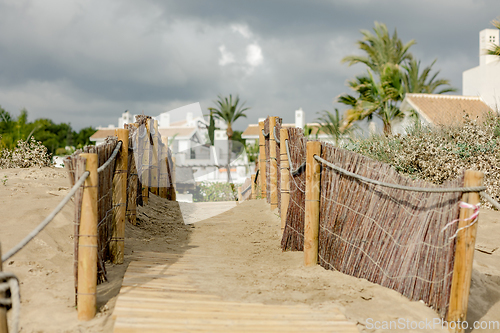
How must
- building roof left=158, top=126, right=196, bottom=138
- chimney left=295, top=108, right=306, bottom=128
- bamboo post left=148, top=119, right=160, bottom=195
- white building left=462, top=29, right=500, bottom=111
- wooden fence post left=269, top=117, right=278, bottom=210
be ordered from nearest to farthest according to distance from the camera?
wooden fence post left=269, top=117, right=278, bottom=210, bamboo post left=148, top=119, right=160, bottom=195, white building left=462, top=29, right=500, bottom=111, building roof left=158, top=126, right=196, bottom=138, chimney left=295, top=108, right=306, bottom=128

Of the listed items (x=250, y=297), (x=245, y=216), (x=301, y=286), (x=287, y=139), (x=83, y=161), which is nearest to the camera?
(x=83, y=161)

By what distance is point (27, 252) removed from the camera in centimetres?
384

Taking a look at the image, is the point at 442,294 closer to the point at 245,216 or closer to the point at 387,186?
the point at 387,186

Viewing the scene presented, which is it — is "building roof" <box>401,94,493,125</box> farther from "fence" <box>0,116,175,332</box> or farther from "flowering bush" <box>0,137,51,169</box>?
"fence" <box>0,116,175,332</box>

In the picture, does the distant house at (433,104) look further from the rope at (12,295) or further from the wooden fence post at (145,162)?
the rope at (12,295)

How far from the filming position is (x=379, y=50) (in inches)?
885

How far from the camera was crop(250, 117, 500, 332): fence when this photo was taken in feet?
9.53

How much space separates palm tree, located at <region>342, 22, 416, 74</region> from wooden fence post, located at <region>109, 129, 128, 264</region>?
20.4 meters

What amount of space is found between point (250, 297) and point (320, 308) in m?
0.60

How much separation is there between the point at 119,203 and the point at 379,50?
21374 millimetres

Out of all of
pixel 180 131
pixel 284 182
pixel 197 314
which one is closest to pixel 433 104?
pixel 284 182

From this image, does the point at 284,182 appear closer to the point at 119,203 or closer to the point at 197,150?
the point at 119,203

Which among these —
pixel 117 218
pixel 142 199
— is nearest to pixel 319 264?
pixel 117 218

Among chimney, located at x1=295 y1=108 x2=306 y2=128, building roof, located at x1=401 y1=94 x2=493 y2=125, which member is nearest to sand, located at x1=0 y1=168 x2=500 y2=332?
building roof, located at x1=401 y1=94 x2=493 y2=125
